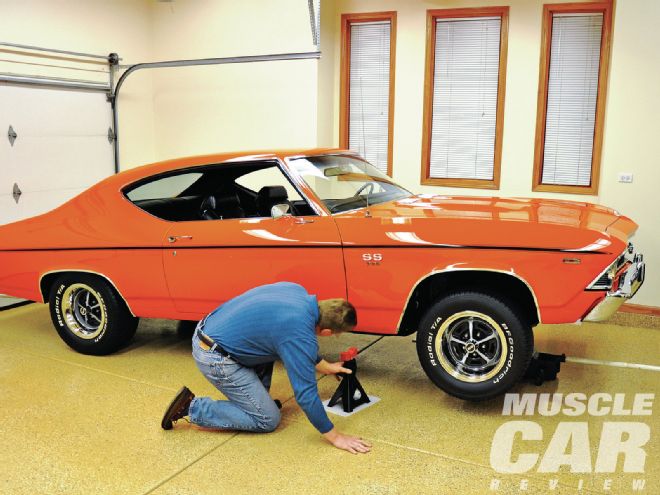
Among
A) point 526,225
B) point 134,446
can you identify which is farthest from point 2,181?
point 526,225

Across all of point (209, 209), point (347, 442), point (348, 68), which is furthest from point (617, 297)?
point (348, 68)

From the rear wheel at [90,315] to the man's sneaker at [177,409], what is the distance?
1.57 m

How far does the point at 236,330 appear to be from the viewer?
13.4 ft

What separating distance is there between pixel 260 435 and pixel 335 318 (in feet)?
3.28

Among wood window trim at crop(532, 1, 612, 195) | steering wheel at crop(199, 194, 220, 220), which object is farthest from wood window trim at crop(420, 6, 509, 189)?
steering wheel at crop(199, 194, 220, 220)

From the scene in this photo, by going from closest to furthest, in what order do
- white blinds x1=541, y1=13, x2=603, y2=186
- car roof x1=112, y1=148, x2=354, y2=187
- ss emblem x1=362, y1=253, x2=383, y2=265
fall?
ss emblem x1=362, y1=253, x2=383, y2=265, car roof x1=112, y1=148, x2=354, y2=187, white blinds x1=541, y1=13, x2=603, y2=186

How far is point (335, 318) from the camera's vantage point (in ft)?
12.8

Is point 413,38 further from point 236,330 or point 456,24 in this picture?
point 236,330

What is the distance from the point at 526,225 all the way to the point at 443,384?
1189mm

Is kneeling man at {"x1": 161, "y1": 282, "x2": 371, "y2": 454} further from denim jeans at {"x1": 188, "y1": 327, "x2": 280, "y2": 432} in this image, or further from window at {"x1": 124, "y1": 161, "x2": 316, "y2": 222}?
window at {"x1": 124, "y1": 161, "x2": 316, "y2": 222}

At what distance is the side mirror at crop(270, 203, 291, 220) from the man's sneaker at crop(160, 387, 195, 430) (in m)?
1.41

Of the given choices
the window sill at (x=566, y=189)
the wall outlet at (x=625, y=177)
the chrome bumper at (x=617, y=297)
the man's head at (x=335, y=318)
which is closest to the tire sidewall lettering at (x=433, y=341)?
the man's head at (x=335, y=318)

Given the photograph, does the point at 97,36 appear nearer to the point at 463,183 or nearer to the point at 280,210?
the point at 463,183

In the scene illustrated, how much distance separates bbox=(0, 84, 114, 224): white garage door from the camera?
7789 mm
